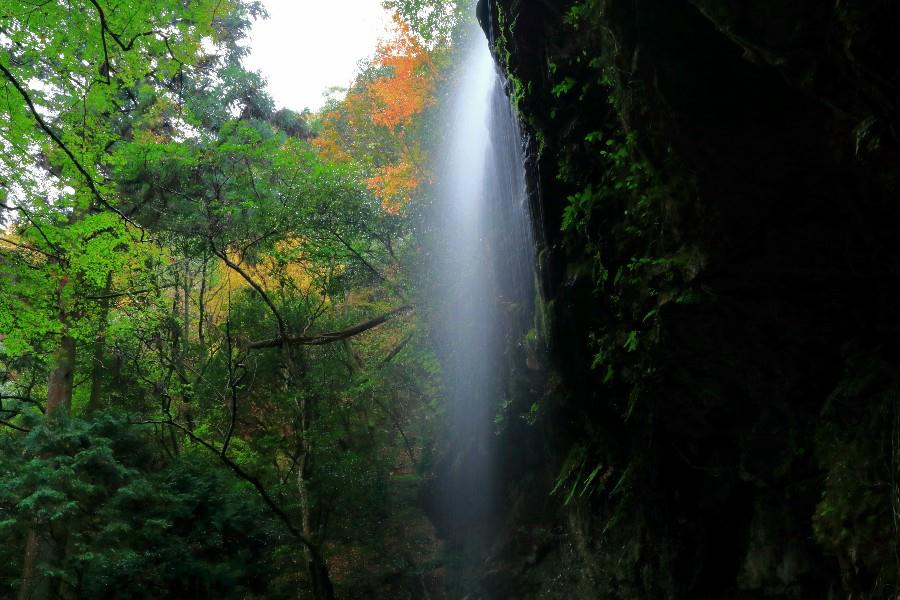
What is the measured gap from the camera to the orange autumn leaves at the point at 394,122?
1373 cm

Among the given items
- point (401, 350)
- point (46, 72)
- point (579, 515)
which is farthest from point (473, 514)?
point (46, 72)

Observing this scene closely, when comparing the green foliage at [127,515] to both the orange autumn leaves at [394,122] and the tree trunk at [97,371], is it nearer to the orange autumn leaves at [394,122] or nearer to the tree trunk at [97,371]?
the tree trunk at [97,371]

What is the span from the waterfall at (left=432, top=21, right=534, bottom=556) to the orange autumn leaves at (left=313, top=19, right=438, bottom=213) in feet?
2.89

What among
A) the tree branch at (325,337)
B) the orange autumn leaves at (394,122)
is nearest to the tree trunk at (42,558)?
the tree branch at (325,337)

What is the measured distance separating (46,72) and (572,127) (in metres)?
11.0

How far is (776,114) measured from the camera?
3596mm

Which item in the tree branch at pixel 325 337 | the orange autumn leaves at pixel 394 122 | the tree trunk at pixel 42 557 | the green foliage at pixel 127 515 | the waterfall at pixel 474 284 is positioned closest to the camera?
the green foliage at pixel 127 515

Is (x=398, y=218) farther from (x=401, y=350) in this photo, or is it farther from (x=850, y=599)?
(x=850, y=599)

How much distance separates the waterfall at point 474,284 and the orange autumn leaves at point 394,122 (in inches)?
34.6

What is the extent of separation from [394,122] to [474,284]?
5.15 m

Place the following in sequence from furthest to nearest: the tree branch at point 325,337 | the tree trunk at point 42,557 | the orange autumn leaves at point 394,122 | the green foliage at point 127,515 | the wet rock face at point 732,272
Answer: the orange autumn leaves at point 394,122 < the tree branch at point 325,337 < the tree trunk at point 42,557 < the green foliage at point 127,515 < the wet rock face at point 732,272

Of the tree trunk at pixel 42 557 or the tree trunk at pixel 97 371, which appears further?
the tree trunk at pixel 97 371

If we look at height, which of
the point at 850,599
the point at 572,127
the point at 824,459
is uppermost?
the point at 572,127

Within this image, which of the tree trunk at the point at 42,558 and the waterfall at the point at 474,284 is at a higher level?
the waterfall at the point at 474,284
